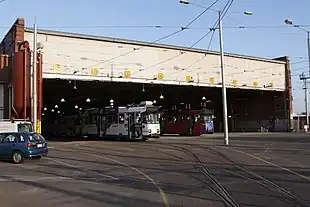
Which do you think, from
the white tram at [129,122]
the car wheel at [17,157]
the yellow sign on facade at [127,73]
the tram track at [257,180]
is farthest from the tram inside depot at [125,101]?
the tram track at [257,180]

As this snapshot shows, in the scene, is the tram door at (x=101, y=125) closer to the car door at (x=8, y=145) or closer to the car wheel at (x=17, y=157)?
the car door at (x=8, y=145)

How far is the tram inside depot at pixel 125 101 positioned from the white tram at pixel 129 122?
0.28 m

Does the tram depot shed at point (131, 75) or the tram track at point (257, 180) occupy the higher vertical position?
the tram depot shed at point (131, 75)

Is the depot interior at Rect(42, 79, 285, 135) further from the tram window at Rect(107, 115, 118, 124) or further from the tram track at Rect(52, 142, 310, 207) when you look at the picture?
the tram track at Rect(52, 142, 310, 207)

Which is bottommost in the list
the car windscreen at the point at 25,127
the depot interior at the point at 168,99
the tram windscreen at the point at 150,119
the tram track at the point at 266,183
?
the tram track at the point at 266,183

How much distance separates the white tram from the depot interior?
7338 mm

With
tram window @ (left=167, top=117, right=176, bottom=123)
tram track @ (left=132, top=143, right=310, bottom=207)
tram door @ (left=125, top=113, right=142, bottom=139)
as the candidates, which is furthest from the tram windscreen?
tram track @ (left=132, top=143, right=310, bottom=207)

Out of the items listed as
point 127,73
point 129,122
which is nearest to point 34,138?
point 129,122

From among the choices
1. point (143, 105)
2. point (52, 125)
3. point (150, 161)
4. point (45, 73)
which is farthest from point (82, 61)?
point (52, 125)

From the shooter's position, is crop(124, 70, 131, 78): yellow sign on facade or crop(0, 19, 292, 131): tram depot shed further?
crop(124, 70, 131, 78): yellow sign on facade

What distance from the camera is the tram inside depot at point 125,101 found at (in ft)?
168

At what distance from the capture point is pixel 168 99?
2840 inches

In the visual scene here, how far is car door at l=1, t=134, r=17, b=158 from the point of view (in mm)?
22109

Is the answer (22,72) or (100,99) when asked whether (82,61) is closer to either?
(22,72)
